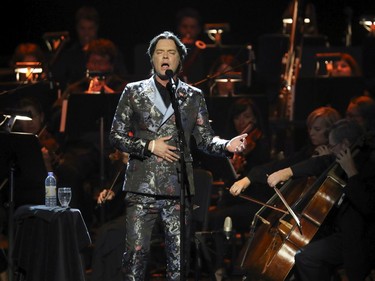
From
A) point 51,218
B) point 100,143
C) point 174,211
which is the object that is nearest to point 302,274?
point 174,211

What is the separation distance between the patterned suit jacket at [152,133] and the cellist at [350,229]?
100cm

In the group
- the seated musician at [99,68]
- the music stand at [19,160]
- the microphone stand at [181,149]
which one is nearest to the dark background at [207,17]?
the seated musician at [99,68]

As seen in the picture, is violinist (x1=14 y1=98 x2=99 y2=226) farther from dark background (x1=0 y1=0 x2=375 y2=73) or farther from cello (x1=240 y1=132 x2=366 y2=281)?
dark background (x1=0 y1=0 x2=375 y2=73)

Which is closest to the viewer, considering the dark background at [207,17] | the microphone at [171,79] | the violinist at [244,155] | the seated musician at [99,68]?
the microphone at [171,79]

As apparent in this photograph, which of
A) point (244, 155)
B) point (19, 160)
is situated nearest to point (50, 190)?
point (19, 160)

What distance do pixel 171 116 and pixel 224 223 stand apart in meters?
2.07

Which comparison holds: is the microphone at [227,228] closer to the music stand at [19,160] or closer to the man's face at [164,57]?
the music stand at [19,160]

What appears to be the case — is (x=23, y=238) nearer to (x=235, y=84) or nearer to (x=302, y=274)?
(x=302, y=274)

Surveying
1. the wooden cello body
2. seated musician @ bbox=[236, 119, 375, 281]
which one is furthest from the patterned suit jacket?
seated musician @ bbox=[236, 119, 375, 281]

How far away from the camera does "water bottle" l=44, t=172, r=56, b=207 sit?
6.87 m

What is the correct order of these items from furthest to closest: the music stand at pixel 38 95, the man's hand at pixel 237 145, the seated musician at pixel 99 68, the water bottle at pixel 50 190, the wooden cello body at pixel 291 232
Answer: the seated musician at pixel 99 68 → the music stand at pixel 38 95 → the water bottle at pixel 50 190 → the wooden cello body at pixel 291 232 → the man's hand at pixel 237 145

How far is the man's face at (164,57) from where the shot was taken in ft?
20.8

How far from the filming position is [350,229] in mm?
6730

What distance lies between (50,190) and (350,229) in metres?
2.08
